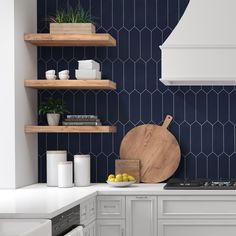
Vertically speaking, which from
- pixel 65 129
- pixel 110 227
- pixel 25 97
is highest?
pixel 25 97

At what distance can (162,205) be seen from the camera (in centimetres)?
450

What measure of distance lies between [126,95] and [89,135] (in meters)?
0.41

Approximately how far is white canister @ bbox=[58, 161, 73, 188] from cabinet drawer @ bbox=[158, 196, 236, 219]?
0.70 m

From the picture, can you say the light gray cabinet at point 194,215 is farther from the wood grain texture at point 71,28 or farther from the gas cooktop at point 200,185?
the wood grain texture at point 71,28

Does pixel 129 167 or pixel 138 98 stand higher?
pixel 138 98

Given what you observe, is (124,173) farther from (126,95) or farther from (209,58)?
(209,58)

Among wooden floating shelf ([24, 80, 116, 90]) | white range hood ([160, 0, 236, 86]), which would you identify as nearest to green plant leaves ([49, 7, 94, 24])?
wooden floating shelf ([24, 80, 116, 90])

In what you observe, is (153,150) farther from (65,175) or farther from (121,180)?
(65,175)

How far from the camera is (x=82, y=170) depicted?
4.93m

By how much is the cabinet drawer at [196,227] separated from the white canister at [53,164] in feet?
2.94

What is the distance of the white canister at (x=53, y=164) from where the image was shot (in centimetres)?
496

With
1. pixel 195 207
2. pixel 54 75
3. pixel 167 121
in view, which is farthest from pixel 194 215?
pixel 54 75

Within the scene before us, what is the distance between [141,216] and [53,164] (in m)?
0.83

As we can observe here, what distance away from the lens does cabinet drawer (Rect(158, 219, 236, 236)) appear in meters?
4.46
